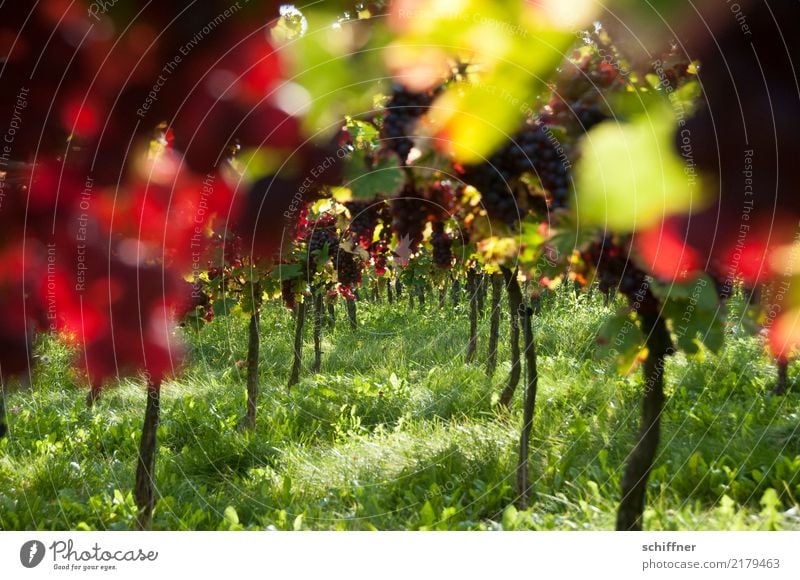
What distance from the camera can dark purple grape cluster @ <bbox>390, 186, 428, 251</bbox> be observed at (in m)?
0.52

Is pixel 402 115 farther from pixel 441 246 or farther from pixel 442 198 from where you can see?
pixel 441 246

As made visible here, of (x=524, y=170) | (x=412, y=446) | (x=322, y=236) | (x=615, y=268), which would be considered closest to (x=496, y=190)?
(x=524, y=170)

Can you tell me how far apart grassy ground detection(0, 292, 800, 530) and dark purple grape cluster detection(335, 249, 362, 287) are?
0.14m

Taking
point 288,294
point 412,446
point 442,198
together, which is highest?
point 442,198

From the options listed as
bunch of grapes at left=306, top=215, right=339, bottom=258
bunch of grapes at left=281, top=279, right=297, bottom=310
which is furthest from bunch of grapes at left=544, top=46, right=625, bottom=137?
bunch of grapes at left=281, top=279, right=297, bottom=310

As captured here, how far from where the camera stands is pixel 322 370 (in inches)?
44.1

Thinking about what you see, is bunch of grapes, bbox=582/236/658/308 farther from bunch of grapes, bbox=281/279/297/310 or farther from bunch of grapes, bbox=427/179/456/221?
bunch of grapes, bbox=281/279/297/310

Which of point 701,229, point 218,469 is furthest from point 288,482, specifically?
point 701,229

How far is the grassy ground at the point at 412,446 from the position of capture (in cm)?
84

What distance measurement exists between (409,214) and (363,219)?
9 centimetres

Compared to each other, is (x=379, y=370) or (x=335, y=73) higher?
(x=335, y=73)

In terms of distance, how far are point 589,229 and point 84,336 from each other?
1.33ft

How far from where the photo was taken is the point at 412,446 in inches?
40.4
